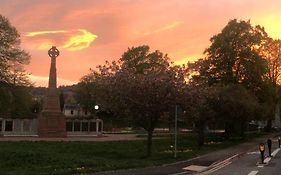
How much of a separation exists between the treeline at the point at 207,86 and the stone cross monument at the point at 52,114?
458 cm

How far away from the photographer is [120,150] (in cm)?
3700

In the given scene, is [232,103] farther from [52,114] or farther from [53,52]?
[53,52]

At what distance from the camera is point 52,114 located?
163 ft

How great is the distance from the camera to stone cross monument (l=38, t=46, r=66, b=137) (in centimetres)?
4932

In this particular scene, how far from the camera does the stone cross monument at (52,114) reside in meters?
49.3

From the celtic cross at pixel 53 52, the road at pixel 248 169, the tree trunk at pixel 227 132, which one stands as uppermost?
the celtic cross at pixel 53 52

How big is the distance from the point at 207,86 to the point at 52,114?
15.9 m

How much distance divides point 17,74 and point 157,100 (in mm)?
40939

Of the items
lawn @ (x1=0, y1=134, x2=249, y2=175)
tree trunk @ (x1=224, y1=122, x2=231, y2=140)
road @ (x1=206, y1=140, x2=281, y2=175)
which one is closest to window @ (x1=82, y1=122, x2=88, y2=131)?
lawn @ (x1=0, y1=134, x2=249, y2=175)

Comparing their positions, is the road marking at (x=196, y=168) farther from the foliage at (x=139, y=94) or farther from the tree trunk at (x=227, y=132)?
the tree trunk at (x=227, y=132)

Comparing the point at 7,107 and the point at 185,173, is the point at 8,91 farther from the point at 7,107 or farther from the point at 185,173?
the point at 185,173

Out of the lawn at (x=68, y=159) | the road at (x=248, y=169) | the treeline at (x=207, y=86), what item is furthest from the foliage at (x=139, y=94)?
the road at (x=248, y=169)

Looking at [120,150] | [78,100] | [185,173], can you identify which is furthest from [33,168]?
[78,100]

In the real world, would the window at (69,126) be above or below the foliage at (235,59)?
below
